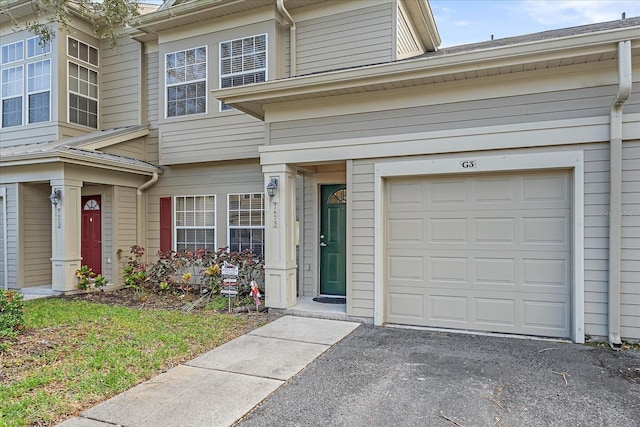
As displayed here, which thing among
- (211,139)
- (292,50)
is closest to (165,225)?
(211,139)

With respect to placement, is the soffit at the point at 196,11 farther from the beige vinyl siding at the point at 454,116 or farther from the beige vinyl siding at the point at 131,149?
the beige vinyl siding at the point at 454,116

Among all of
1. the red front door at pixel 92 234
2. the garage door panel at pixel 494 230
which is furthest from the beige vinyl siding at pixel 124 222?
the garage door panel at pixel 494 230

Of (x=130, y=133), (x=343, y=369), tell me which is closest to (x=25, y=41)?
(x=130, y=133)

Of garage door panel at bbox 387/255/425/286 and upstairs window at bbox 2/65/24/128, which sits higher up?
upstairs window at bbox 2/65/24/128

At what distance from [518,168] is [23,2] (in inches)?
395

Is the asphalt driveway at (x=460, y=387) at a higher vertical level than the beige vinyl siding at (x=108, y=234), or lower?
lower

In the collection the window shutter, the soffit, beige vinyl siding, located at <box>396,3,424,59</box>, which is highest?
the soffit

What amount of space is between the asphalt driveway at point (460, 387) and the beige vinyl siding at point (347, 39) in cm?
506

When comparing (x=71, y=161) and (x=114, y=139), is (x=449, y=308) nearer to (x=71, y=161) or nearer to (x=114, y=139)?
(x=71, y=161)

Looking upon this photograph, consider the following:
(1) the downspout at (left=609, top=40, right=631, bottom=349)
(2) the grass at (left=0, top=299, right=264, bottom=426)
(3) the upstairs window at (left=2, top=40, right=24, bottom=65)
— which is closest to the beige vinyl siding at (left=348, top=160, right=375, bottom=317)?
(2) the grass at (left=0, top=299, right=264, bottom=426)

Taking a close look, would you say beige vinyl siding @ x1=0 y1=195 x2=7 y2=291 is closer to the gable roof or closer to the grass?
the gable roof

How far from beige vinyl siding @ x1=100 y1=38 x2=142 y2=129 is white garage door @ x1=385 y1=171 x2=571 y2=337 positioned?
21.4 ft

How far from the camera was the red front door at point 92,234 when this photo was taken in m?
8.59

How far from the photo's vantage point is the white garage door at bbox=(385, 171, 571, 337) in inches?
190
